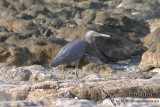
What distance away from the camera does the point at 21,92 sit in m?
4.29

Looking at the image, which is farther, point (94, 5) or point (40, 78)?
point (94, 5)

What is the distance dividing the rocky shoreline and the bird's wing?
396 millimetres

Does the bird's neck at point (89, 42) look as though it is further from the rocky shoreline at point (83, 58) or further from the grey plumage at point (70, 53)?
the rocky shoreline at point (83, 58)

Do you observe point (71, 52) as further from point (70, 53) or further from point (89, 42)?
point (89, 42)

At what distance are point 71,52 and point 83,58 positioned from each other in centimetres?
245

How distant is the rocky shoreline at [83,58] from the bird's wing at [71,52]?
1.30 feet

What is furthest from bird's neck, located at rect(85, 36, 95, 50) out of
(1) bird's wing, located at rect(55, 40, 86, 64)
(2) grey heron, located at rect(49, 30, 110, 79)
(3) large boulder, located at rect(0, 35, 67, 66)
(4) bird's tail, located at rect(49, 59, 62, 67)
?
(3) large boulder, located at rect(0, 35, 67, 66)

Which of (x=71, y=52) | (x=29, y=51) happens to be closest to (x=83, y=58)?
(x=29, y=51)

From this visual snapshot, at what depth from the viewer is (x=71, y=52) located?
6.70 meters

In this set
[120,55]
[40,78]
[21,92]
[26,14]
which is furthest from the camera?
[26,14]

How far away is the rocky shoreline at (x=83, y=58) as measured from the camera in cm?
418

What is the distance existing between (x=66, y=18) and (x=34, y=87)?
10.9m

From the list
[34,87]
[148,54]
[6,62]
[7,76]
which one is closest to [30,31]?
[6,62]

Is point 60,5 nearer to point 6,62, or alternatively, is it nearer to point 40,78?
point 6,62
